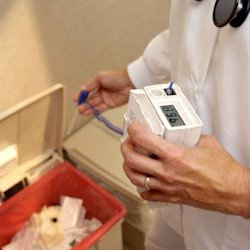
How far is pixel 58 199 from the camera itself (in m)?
1.19

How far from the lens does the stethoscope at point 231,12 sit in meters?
0.49

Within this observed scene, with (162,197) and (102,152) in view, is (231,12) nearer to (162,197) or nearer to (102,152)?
(162,197)

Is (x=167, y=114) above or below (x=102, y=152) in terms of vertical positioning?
above

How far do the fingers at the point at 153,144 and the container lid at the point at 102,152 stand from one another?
618 mm

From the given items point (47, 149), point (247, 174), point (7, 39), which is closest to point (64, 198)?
point (47, 149)

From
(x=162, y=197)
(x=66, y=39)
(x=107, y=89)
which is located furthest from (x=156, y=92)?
(x=66, y=39)

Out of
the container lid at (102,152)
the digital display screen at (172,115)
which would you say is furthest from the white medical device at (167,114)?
the container lid at (102,152)

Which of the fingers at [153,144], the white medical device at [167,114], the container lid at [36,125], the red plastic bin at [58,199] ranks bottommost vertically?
the red plastic bin at [58,199]

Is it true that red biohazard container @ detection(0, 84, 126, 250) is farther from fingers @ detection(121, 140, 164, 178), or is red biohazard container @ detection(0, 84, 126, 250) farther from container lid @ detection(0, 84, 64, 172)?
fingers @ detection(121, 140, 164, 178)

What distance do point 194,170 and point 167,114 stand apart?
0.27 feet

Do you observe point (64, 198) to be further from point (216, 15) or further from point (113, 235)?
point (216, 15)

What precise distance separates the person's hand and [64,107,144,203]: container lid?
22.7 inches

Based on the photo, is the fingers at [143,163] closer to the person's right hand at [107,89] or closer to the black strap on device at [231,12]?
the black strap on device at [231,12]

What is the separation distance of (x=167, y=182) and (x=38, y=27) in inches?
23.9
